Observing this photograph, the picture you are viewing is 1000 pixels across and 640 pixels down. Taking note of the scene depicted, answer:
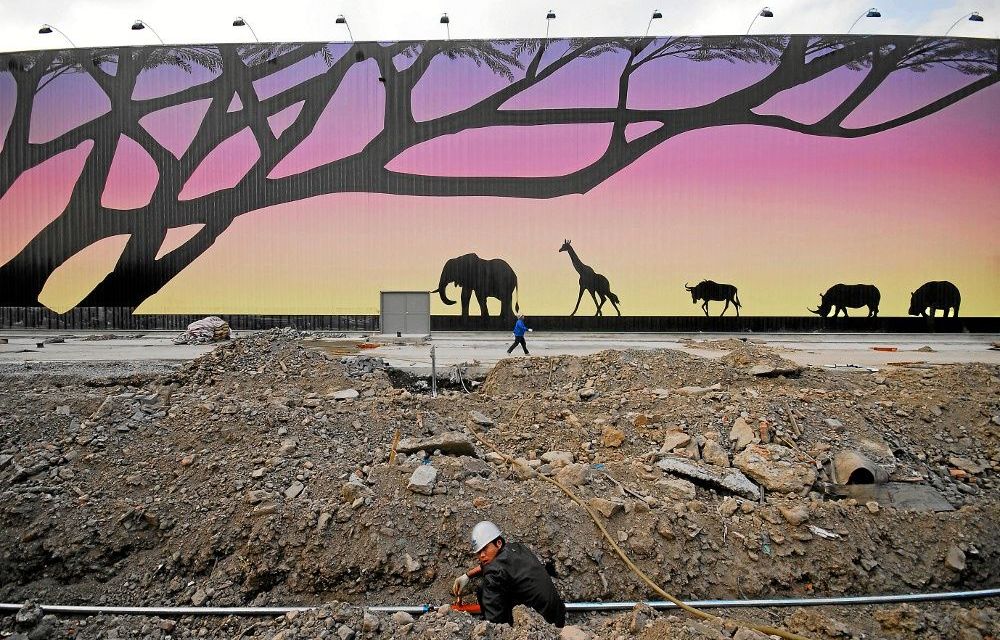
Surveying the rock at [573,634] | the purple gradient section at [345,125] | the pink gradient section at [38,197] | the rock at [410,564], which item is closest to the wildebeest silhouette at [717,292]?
the purple gradient section at [345,125]

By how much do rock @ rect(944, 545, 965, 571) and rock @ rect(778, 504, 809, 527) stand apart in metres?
1.33

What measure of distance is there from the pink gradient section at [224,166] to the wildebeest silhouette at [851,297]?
2385 cm

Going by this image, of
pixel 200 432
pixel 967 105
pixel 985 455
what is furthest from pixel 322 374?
pixel 967 105

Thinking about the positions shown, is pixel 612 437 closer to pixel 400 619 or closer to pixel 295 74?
pixel 400 619

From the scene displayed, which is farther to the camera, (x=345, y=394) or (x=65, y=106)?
(x=65, y=106)

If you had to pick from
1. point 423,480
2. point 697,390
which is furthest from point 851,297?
point 423,480

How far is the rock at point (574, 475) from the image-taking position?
6035 millimetres

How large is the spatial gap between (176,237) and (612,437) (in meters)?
21.6

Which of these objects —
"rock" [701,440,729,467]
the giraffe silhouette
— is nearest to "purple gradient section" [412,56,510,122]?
the giraffe silhouette

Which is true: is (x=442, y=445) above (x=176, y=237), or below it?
below

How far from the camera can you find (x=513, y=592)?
3.95 metres

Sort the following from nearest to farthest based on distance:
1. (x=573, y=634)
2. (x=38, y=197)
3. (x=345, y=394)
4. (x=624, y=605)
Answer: (x=573, y=634) → (x=624, y=605) → (x=345, y=394) → (x=38, y=197)

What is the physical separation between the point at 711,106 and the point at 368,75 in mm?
13995

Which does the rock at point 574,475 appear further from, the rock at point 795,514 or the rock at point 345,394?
the rock at point 345,394
